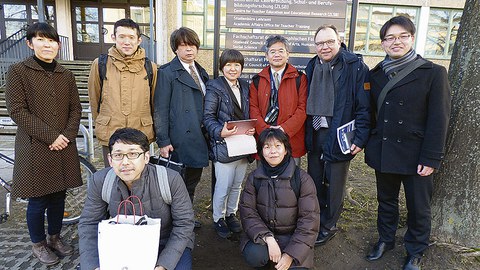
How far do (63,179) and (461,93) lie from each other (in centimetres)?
355

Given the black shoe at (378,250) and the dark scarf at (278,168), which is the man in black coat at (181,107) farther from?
the black shoe at (378,250)

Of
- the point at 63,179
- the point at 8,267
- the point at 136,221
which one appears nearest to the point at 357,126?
the point at 136,221

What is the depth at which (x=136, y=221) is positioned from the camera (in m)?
2.06

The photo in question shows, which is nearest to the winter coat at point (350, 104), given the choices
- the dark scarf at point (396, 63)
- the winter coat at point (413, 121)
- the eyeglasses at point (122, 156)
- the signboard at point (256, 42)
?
the winter coat at point (413, 121)

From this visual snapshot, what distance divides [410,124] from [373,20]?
1346 cm

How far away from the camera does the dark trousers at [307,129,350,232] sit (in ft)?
9.99

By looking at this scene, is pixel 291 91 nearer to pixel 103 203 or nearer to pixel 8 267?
pixel 103 203

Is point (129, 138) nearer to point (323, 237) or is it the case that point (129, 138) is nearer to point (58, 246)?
point (58, 246)

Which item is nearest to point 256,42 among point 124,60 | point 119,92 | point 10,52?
point 124,60

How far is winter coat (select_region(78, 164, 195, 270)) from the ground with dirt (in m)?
0.84

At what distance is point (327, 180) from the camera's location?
10.4 feet

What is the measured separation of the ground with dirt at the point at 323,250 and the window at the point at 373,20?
12090 mm

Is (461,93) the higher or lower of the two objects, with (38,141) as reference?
higher

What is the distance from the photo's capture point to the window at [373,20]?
14141 mm
